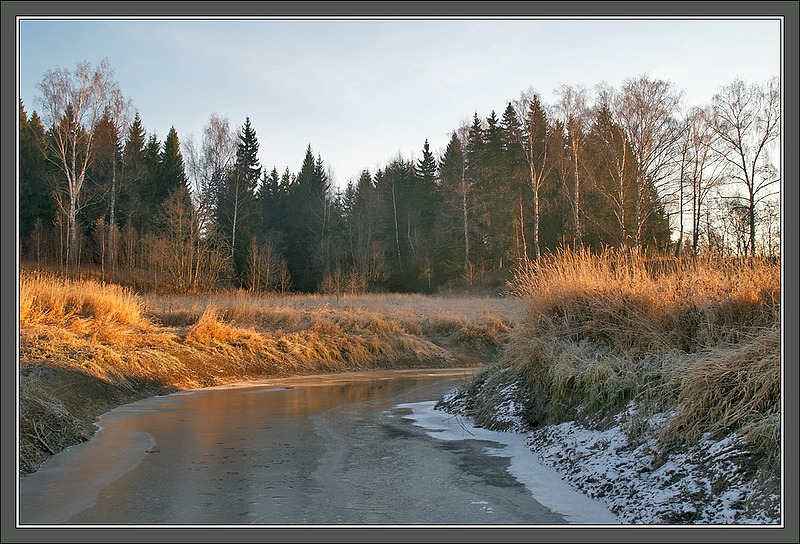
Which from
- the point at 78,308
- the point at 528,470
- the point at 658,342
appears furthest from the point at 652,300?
the point at 78,308

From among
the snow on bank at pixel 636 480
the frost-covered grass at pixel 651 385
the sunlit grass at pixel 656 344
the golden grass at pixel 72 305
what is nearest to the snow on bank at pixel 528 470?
the snow on bank at pixel 636 480

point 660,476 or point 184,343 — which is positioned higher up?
point 184,343

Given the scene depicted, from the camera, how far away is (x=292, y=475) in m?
6.50

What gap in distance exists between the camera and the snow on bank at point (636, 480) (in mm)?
4543

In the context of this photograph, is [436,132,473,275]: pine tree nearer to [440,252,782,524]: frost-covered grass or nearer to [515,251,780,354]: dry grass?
[440,252,782,524]: frost-covered grass

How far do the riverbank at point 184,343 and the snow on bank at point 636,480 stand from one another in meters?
5.08

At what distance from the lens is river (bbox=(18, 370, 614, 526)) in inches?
204

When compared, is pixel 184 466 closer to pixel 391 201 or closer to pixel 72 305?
pixel 72 305

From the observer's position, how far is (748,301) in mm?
7605

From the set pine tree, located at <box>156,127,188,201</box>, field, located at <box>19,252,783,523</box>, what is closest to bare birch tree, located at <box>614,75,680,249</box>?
field, located at <box>19,252,783,523</box>

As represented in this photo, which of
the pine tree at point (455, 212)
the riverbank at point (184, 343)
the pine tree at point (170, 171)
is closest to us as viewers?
the riverbank at point (184, 343)

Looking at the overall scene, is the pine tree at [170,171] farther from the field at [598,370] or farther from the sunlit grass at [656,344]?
the sunlit grass at [656,344]

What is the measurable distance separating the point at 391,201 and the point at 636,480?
4997 cm

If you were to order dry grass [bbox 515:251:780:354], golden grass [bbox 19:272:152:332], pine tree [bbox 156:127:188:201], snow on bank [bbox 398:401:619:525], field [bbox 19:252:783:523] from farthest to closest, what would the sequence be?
pine tree [bbox 156:127:188:201] < golden grass [bbox 19:272:152:332] < dry grass [bbox 515:251:780:354] < snow on bank [bbox 398:401:619:525] < field [bbox 19:252:783:523]
